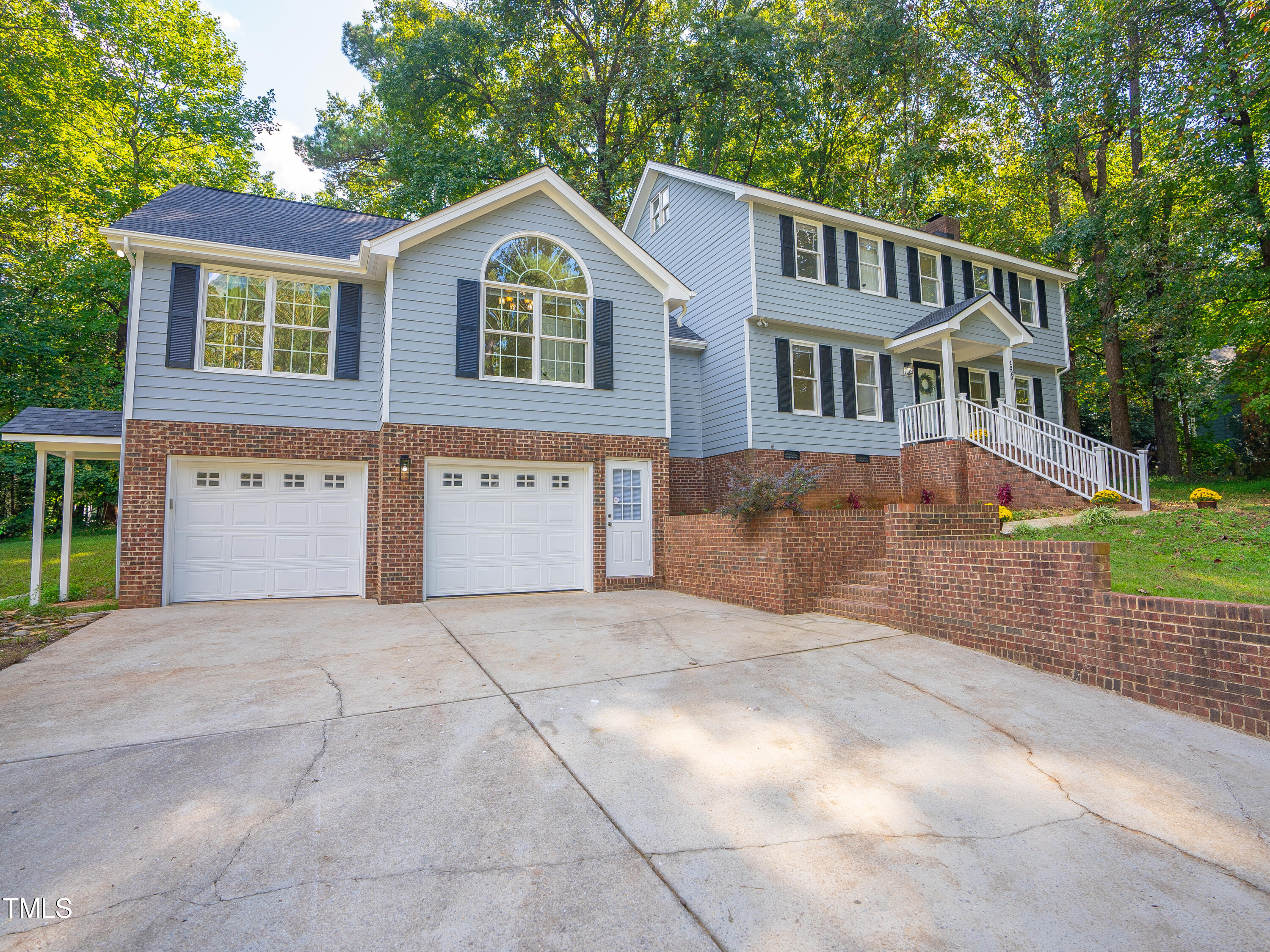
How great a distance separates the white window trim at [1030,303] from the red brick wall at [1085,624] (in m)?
13.6

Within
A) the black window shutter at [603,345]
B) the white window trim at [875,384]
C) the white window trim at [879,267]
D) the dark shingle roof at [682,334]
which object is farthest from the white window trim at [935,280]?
the black window shutter at [603,345]

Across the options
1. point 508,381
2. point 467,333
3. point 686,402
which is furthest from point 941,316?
point 467,333

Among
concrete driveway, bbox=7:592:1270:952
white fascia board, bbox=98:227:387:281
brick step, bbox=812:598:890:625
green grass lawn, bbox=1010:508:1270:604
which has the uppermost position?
white fascia board, bbox=98:227:387:281

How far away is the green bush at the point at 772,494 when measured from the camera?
7.95 m

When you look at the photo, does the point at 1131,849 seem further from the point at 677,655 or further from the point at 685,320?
the point at 685,320

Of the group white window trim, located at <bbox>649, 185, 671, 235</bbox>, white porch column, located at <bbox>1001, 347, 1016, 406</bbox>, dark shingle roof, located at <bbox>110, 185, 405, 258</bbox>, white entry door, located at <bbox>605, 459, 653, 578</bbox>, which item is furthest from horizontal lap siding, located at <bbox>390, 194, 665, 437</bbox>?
white porch column, located at <bbox>1001, 347, 1016, 406</bbox>

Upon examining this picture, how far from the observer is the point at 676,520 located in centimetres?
1046

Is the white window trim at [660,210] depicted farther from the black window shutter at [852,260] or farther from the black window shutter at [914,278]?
the black window shutter at [914,278]

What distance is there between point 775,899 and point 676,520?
8.23m

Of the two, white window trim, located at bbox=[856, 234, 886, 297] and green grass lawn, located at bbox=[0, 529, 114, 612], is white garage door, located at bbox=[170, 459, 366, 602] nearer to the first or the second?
green grass lawn, located at bbox=[0, 529, 114, 612]

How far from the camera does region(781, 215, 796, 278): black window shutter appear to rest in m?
13.3

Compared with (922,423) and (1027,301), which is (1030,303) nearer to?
(1027,301)

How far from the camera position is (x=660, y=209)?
16.5 meters

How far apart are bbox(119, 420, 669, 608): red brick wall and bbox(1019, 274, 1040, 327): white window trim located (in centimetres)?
1281
